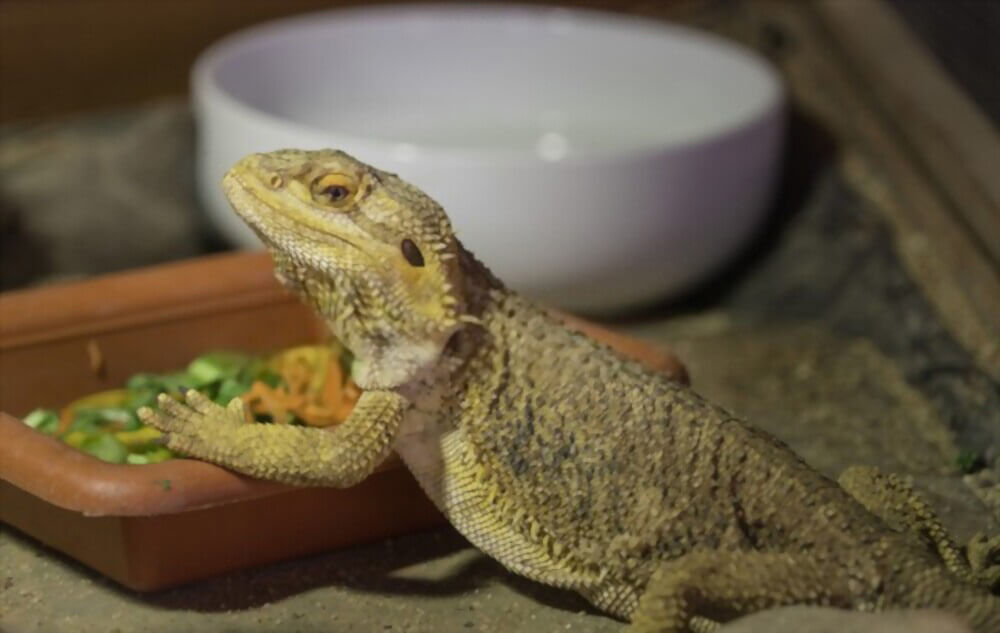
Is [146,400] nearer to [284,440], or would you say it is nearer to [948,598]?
[284,440]

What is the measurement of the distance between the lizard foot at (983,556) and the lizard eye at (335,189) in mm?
1090

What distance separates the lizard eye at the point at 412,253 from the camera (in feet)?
7.07

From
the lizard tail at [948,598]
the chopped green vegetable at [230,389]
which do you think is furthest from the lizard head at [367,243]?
the lizard tail at [948,598]

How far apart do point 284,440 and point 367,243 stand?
0.33 meters

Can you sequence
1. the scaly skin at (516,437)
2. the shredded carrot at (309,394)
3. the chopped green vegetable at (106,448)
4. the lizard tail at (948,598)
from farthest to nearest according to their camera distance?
1. the shredded carrot at (309,394)
2. the chopped green vegetable at (106,448)
3. the scaly skin at (516,437)
4. the lizard tail at (948,598)

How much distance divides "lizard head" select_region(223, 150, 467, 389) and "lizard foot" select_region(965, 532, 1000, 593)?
860 mm

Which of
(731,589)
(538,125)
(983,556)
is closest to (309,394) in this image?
(731,589)

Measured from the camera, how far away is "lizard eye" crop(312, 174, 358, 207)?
217cm

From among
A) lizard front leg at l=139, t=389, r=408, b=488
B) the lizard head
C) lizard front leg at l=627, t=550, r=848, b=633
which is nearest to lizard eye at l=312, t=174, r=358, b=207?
the lizard head

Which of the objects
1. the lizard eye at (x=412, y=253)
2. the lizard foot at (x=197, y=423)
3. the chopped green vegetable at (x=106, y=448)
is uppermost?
Answer: the lizard eye at (x=412, y=253)

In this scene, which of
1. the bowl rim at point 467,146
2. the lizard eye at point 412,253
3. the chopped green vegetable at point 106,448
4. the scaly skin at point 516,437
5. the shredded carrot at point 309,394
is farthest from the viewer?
the bowl rim at point 467,146

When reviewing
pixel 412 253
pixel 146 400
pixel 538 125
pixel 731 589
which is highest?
pixel 412 253

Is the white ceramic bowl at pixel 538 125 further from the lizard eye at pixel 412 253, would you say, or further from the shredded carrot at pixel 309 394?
the lizard eye at pixel 412 253

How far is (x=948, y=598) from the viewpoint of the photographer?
189 cm
